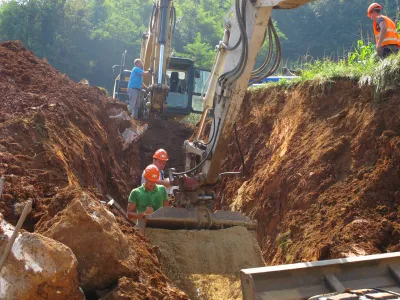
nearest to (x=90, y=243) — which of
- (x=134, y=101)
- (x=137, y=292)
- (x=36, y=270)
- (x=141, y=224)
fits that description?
(x=137, y=292)

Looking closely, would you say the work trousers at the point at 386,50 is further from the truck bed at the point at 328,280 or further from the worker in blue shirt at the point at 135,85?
the worker in blue shirt at the point at 135,85

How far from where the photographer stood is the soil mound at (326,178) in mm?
6289

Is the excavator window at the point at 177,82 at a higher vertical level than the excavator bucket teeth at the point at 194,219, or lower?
higher

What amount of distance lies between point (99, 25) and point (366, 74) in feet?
147

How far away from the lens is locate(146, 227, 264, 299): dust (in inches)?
227

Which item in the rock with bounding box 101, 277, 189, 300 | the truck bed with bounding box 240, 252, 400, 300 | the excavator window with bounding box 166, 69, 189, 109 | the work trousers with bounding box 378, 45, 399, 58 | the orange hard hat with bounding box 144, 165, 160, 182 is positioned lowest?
the rock with bounding box 101, 277, 189, 300

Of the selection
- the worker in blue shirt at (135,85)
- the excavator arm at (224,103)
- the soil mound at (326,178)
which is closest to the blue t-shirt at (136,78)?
the worker in blue shirt at (135,85)

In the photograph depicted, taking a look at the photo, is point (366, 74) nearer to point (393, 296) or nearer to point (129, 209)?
point (129, 209)

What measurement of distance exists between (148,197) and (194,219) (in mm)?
800

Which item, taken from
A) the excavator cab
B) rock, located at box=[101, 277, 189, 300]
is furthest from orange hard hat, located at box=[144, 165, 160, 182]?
the excavator cab

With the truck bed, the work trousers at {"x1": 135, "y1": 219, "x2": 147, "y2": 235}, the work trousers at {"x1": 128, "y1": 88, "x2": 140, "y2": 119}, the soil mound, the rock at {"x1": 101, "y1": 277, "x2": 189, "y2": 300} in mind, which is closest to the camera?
the truck bed

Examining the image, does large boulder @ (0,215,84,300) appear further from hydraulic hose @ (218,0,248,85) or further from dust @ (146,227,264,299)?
hydraulic hose @ (218,0,248,85)

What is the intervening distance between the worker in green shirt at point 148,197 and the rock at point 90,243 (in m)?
2.98

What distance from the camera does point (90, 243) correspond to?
3918 mm
